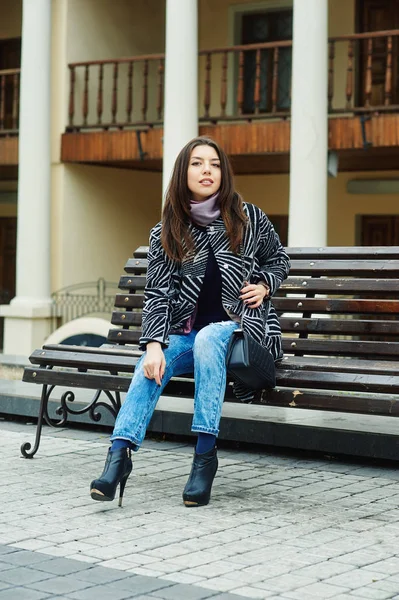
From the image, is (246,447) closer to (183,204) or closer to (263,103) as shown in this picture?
(183,204)

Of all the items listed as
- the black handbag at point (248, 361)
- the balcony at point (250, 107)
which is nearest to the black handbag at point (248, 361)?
the black handbag at point (248, 361)

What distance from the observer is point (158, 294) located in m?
5.25

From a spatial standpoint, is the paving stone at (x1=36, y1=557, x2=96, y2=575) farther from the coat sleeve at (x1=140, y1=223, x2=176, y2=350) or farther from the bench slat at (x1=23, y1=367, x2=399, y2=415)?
the bench slat at (x1=23, y1=367, x2=399, y2=415)

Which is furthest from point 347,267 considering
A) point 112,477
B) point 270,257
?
point 112,477

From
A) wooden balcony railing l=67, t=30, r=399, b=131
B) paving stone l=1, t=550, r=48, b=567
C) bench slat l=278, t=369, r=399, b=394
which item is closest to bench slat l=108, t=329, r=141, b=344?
bench slat l=278, t=369, r=399, b=394

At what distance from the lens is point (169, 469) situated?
593 cm

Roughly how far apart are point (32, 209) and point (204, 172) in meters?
12.1

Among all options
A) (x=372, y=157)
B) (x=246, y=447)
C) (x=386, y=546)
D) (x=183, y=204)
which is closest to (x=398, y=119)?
(x=372, y=157)

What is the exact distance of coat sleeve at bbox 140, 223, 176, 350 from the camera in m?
5.17

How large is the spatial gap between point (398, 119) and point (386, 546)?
417 inches

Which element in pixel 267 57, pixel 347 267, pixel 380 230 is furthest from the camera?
pixel 267 57

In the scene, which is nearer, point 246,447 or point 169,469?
point 169,469

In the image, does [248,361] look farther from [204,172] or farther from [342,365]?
[204,172]

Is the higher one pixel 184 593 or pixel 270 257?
pixel 270 257
